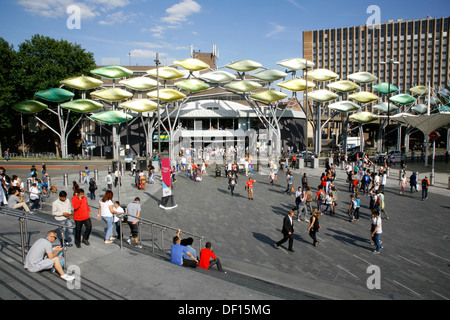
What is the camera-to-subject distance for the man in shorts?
6086 mm

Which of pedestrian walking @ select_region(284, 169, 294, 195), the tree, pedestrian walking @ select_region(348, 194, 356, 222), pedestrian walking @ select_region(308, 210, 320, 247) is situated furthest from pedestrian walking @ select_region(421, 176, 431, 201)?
the tree

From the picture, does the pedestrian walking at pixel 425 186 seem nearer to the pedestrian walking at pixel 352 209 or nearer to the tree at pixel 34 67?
the pedestrian walking at pixel 352 209

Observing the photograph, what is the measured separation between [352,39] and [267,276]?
11609 cm

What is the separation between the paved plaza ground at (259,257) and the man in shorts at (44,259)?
0.59 ft

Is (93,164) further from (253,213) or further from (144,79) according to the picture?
(253,213)

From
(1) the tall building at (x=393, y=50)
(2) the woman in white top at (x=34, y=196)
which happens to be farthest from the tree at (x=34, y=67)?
(1) the tall building at (x=393, y=50)

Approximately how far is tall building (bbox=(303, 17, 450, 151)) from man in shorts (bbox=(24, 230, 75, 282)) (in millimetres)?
96568

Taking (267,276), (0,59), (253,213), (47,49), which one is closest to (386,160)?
(253,213)

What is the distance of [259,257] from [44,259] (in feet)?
19.9

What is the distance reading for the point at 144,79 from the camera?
37.7 metres

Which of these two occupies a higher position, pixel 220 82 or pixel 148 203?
pixel 220 82

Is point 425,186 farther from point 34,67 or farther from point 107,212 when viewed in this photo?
point 34,67

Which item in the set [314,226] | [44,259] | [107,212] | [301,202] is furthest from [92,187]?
[314,226]

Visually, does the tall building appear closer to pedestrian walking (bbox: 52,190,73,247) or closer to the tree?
the tree
